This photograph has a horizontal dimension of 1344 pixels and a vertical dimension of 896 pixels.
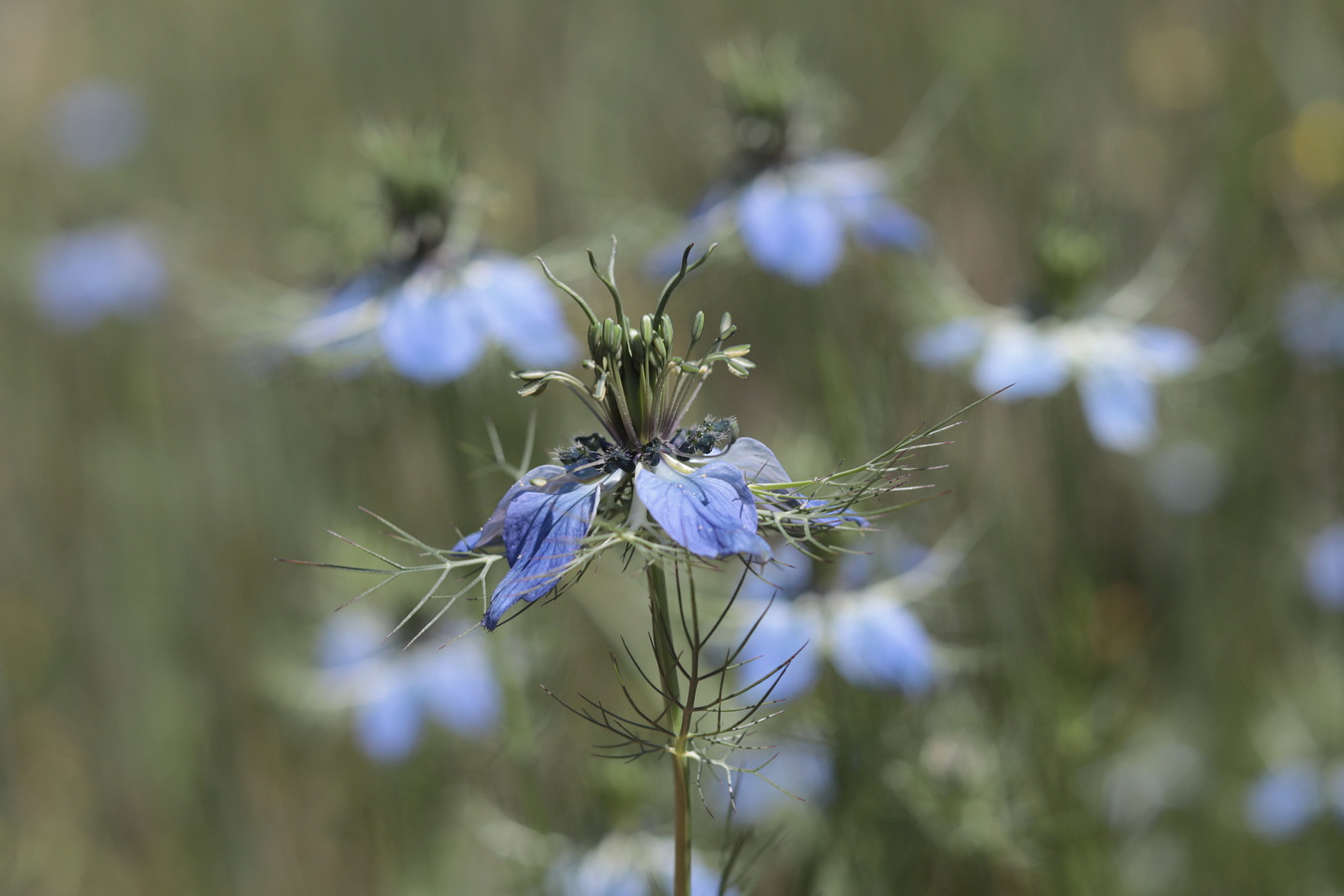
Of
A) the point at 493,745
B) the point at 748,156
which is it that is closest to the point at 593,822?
the point at 493,745

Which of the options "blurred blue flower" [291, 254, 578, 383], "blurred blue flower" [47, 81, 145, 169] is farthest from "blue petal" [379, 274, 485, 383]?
"blurred blue flower" [47, 81, 145, 169]

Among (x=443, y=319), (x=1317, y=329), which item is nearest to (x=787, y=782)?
(x=443, y=319)

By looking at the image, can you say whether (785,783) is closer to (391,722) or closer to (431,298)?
(391,722)

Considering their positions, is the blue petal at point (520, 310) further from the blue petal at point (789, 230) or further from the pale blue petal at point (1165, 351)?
the pale blue petal at point (1165, 351)

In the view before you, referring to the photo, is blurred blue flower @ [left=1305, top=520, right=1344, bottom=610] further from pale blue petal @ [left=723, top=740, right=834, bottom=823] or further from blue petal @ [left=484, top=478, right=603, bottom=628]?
blue petal @ [left=484, top=478, right=603, bottom=628]

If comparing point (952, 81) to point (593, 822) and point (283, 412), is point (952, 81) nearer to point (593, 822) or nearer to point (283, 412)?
point (283, 412)

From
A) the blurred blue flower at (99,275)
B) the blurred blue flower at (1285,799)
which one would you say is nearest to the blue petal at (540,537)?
the blurred blue flower at (1285,799)

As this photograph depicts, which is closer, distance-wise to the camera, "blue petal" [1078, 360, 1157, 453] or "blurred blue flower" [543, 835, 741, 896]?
"blurred blue flower" [543, 835, 741, 896]
